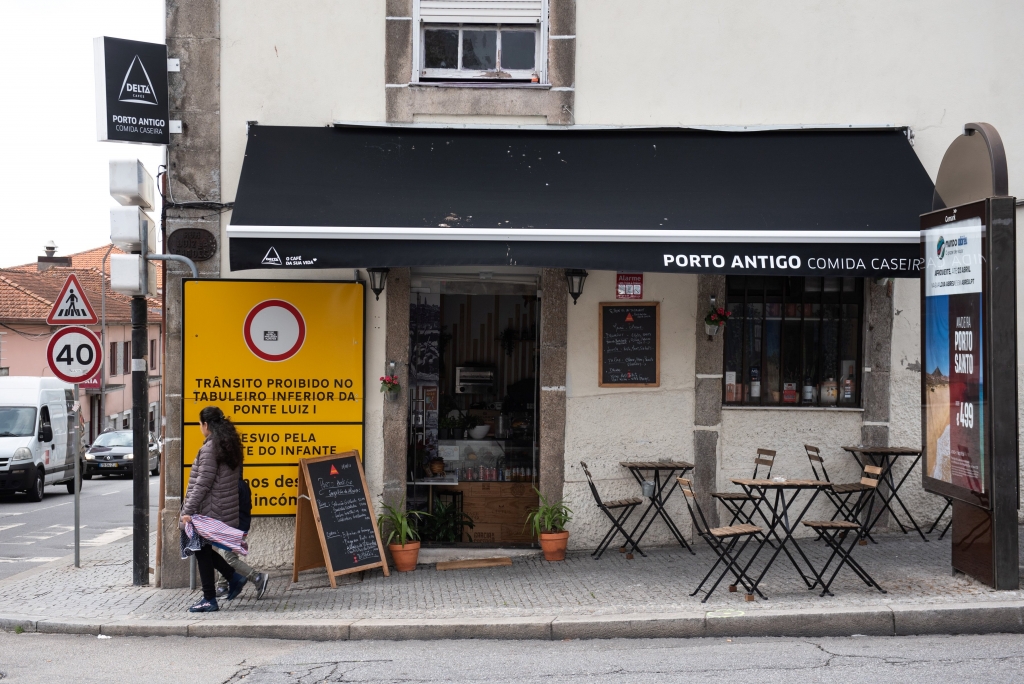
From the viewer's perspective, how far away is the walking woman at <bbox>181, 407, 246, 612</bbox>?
7426mm

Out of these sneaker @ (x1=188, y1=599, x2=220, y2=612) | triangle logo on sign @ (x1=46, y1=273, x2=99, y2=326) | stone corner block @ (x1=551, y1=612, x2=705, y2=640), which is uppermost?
triangle logo on sign @ (x1=46, y1=273, x2=99, y2=326)

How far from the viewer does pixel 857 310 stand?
924 centimetres

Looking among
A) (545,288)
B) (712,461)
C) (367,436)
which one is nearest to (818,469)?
(712,461)

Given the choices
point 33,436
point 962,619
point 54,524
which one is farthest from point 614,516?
point 33,436

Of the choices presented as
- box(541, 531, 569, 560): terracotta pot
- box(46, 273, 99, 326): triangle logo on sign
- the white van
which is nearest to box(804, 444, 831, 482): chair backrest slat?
box(541, 531, 569, 560): terracotta pot

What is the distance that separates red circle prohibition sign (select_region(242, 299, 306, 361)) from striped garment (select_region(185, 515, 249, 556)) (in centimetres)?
171

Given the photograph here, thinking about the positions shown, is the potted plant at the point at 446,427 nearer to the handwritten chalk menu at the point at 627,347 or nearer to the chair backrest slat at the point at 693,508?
the handwritten chalk menu at the point at 627,347

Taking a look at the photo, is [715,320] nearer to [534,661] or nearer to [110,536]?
[534,661]

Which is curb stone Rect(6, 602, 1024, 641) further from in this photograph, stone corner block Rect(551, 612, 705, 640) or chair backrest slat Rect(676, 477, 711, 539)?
chair backrest slat Rect(676, 477, 711, 539)

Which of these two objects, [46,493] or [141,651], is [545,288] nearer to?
[141,651]

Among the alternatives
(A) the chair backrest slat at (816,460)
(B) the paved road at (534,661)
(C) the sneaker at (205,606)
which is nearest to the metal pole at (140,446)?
(C) the sneaker at (205,606)

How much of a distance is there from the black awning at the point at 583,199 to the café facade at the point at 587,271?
3cm

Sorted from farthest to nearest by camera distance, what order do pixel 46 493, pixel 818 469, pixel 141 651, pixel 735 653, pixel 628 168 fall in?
1. pixel 46 493
2. pixel 818 469
3. pixel 628 168
4. pixel 141 651
5. pixel 735 653

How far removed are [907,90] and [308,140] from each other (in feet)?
18.9
